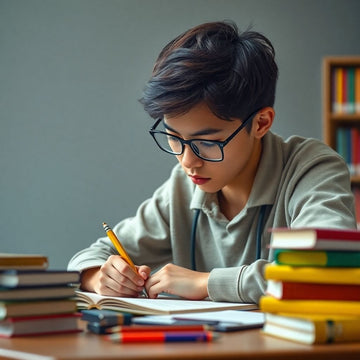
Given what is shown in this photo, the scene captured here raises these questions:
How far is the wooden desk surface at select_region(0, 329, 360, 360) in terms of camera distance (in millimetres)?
794

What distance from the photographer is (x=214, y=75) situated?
157cm

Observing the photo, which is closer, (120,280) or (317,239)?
(317,239)

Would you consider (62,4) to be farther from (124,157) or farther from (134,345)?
(134,345)

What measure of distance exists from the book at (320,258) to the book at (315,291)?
0.03 meters

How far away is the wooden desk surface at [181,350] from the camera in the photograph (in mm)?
794

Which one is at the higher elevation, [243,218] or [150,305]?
[243,218]

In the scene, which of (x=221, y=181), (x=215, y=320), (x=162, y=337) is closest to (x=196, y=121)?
(x=221, y=181)

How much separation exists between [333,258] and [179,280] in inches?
21.7

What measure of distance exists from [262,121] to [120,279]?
1.75 feet

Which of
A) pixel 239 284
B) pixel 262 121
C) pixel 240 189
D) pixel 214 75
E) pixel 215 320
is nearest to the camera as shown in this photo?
pixel 215 320

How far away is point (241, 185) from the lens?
69.9 inches

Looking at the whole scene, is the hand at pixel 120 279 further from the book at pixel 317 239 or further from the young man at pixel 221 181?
the book at pixel 317 239

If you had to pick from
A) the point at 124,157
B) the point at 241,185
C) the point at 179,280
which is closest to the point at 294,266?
the point at 179,280

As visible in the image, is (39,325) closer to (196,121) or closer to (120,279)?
(120,279)
